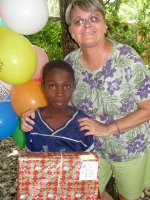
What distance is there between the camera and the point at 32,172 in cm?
143

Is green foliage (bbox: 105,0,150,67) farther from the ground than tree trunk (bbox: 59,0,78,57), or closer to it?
closer to it

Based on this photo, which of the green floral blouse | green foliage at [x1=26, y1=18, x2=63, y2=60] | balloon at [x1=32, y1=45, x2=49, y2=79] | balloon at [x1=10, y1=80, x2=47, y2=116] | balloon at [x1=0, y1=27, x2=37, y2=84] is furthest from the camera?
green foliage at [x1=26, y1=18, x2=63, y2=60]

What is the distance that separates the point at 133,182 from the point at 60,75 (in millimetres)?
910

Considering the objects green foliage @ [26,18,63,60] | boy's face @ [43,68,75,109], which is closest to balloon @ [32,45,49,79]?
boy's face @ [43,68,75,109]

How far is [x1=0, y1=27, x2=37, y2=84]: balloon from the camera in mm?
2029

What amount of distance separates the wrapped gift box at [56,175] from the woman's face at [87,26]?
66 cm

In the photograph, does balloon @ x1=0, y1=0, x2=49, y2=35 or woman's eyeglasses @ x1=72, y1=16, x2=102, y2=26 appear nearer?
woman's eyeglasses @ x1=72, y1=16, x2=102, y2=26

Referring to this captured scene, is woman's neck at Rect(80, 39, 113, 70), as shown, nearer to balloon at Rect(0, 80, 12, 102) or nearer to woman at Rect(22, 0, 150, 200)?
woman at Rect(22, 0, 150, 200)

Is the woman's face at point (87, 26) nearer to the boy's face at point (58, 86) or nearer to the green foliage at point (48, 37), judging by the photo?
the boy's face at point (58, 86)

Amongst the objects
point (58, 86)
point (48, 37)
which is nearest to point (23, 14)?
point (58, 86)

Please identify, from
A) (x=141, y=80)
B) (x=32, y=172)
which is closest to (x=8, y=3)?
(x=141, y=80)

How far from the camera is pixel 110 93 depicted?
1921 millimetres

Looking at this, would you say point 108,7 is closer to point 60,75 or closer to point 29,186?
point 60,75

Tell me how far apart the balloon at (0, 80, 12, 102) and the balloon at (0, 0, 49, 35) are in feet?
1.23
